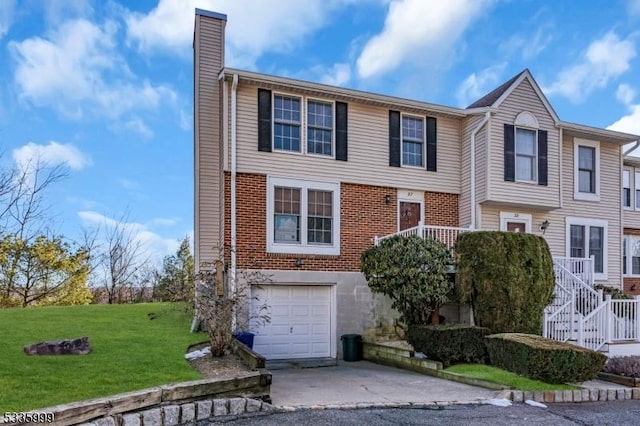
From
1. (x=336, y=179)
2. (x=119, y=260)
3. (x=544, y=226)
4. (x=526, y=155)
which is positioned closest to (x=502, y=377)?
(x=336, y=179)

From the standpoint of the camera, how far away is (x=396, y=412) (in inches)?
298

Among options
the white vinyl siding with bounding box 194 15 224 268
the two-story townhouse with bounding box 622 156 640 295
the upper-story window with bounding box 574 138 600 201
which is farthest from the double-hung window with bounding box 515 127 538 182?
the white vinyl siding with bounding box 194 15 224 268

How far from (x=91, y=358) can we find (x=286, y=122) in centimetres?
776

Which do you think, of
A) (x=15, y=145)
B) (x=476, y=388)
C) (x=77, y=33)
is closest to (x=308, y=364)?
(x=476, y=388)

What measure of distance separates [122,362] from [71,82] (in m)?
10.7

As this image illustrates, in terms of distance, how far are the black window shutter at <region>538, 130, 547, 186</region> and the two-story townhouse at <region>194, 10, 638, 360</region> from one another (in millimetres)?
32

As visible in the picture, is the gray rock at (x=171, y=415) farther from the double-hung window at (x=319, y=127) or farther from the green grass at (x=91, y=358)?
the double-hung window at (x=319, y=127)

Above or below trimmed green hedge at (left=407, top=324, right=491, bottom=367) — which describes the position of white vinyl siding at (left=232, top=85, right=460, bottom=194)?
above

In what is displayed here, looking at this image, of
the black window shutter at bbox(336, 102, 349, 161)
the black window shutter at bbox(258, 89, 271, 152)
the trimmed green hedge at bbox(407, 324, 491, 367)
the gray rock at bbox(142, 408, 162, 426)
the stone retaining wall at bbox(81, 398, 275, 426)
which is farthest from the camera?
the black window shutter at bbox(336, 102, 349, 161)

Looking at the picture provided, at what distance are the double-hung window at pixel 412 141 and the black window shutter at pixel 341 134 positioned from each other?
1924mm

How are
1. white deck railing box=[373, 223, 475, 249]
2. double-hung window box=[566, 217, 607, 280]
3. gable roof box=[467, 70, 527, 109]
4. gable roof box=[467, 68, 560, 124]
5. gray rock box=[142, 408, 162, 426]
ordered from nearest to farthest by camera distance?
gray rock box=[142, 408, 162, 426] < white deck railing box=[373, 223, 475, 249] < gable roof box=[467, 68, 560, 124] < gable roof box=[467, 70, 527, 109] < double-hung window box=[566, 217, 607, 280]

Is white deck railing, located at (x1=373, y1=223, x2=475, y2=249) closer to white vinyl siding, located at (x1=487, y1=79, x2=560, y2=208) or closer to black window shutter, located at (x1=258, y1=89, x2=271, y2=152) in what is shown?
white vinyl siding, located at (x1=487, y1=79, x2=560, y2=208)

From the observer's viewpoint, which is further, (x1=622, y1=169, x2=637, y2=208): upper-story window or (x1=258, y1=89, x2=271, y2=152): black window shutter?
(x1=622, y1=169, x2=637, y2=208): upper-story window

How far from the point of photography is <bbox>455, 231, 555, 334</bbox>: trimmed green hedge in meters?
11.7
